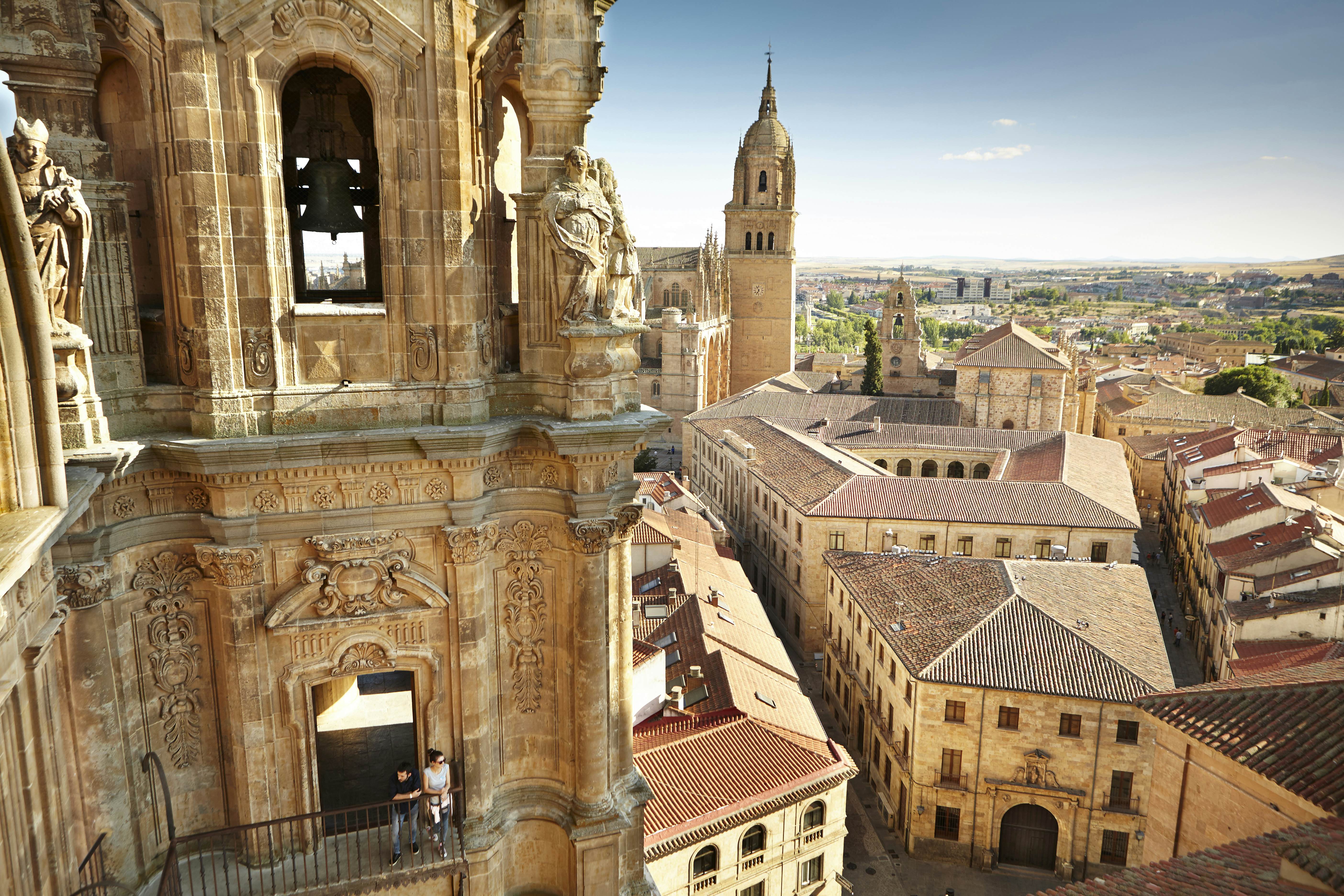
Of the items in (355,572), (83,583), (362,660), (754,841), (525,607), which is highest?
(83,583)

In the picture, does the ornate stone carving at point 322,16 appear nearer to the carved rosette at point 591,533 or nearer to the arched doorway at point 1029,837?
the carved rosette at point 591,533

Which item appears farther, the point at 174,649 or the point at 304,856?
the point at 304,856

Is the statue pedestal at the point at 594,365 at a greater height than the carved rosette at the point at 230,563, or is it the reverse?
the statue pedestal at the point at 594,365

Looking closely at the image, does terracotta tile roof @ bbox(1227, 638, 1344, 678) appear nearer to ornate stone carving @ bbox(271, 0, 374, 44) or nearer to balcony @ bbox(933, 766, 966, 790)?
balcony @ bbox(933, 766, 966, 790)

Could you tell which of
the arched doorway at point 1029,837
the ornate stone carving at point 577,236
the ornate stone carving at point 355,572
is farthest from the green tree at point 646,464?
the ornate stone carving at point 355,572

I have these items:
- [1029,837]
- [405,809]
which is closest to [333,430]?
[405,809]

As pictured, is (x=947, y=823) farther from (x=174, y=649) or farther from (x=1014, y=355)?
(x=1014, y=355)

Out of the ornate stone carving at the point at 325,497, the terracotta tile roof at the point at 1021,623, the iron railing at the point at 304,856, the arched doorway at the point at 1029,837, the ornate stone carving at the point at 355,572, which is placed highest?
the ornate stone carving at the point at 325,497

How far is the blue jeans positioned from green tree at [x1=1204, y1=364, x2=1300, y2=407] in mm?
123324

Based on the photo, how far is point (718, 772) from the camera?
28.5 metres

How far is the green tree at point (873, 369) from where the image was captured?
100750 mm

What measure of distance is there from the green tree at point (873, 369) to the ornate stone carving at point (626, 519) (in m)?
86.7

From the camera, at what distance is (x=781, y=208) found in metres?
107

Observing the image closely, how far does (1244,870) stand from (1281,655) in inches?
1073
